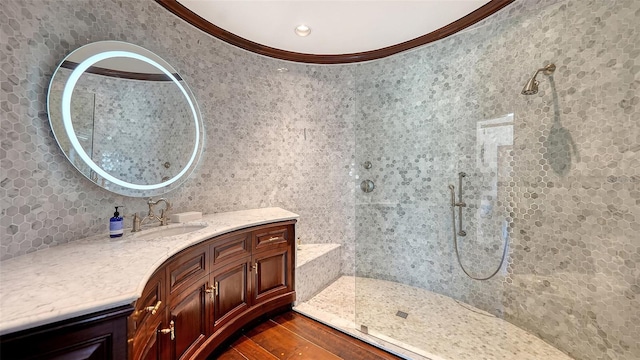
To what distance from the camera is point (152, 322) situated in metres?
1.02

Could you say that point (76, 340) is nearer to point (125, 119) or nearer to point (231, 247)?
point (231, 247)

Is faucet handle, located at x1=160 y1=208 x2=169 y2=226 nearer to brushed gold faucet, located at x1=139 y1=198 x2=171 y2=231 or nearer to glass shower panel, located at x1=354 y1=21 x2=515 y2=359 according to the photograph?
brushed gold faucet, located at x1=139 y1=198 x2=171 y2=231

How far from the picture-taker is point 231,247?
1.62 m

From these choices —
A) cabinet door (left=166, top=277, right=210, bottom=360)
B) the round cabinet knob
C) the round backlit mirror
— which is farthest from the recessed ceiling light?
cabinet door (left=166, top=277, right=210, bottom=360)

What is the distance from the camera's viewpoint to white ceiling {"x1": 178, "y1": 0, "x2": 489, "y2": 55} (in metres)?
1.82

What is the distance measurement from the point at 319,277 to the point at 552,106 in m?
2.29

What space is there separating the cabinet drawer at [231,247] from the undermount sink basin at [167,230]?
0.24 metres

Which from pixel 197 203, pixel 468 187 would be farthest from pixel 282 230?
pixel 468 187

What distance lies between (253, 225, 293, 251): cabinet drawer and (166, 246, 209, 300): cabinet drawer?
17.0 inches

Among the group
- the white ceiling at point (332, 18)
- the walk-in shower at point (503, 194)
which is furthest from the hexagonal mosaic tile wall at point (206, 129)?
the walk-in shower at point (503, 194)

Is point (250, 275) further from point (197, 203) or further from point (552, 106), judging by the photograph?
point (552, 106)

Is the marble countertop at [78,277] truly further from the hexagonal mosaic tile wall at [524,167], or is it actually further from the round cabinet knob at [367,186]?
the hexagonal mosaic tile wall at [524,167]

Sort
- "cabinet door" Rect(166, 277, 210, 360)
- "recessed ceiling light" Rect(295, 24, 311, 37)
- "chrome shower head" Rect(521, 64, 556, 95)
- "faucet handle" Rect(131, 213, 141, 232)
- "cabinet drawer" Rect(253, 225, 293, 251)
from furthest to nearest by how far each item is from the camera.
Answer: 1. "recessed ceiling light" Rect(295, 24, 311, 37)
2. "cabinet drawer" Rect(253, 225, 293, 251)
3. "chrome shower head" Rect(521, 64, 556, 95)
4. "faucet handle" Rect(131, 213, 141, 232)
5. "cabinet door" Rect(166, 277, 210, 360)

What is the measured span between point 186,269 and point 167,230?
505 millimetres
